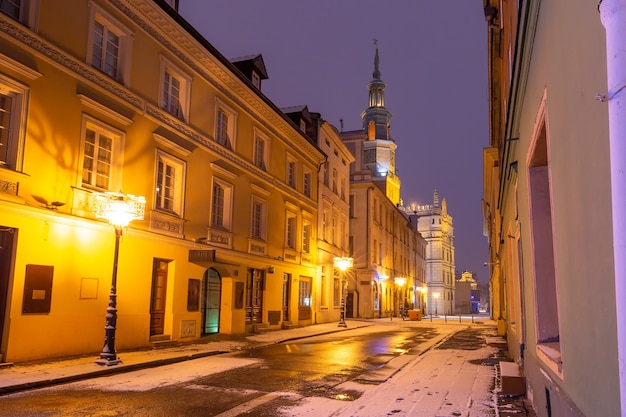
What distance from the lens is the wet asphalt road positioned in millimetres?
7727

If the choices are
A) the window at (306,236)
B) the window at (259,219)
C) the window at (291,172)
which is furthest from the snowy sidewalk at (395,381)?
the window at (306,236)

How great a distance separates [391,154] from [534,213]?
7842cm

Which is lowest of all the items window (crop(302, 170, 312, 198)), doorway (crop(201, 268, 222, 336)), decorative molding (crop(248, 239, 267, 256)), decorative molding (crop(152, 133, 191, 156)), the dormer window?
doorway (crop(201, 268, 222, 336))

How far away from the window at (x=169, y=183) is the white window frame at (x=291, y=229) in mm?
10472

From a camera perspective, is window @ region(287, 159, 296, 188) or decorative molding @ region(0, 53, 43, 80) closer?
decorative molding @ region(0, 53, 43, 80)

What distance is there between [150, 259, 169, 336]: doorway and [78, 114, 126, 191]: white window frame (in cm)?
316

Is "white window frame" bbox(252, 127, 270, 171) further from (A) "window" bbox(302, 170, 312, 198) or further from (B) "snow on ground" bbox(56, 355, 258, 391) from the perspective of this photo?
(B) "snow on ground" bbox(56, 355, 258, 391)

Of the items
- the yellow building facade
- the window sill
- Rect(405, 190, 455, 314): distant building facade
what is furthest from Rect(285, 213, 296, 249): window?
Rect(405, 190, 455, 314): distant building facade

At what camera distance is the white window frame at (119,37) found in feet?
46.3

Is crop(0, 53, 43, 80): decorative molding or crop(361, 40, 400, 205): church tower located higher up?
crop(361, 40, 400, 205): church tower

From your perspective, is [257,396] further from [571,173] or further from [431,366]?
[571,173]

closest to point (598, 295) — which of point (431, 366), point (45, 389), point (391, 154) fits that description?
point (45, 389)

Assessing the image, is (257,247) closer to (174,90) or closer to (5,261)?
(174,90)

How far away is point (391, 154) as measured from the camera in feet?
276
